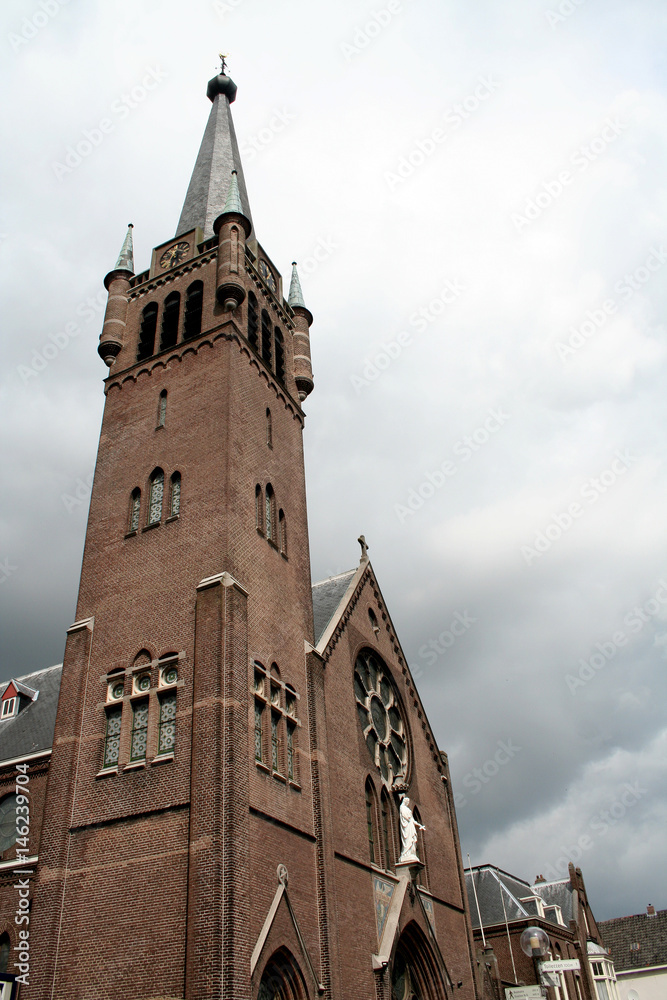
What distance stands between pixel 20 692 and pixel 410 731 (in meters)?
A: 15.1

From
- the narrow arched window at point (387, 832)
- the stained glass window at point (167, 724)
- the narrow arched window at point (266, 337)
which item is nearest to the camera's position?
the stained glass window at point (167, 724)

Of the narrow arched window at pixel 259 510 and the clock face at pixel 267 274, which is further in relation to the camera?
the clock face at pixel 267 274

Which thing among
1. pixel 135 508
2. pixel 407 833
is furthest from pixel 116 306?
pixel 407 833

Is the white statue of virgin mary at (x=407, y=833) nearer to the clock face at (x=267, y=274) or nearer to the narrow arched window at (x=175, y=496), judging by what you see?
the narrow arched window at (x=175, y=496)

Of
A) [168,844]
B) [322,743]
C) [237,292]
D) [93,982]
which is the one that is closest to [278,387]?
[237,292]

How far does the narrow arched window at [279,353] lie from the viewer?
3083cm

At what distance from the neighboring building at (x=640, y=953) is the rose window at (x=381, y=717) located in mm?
48457

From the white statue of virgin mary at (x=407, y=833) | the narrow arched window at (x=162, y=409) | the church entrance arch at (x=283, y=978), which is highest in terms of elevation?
→ the narrow arched window at (x=162, y=409)

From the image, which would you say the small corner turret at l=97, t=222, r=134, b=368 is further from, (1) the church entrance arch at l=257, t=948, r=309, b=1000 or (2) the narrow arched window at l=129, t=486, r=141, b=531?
(1) the church entrance arch at l=257, t=948, r=309, b=1000

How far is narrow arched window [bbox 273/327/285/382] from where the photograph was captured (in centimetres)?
3083

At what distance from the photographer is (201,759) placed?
58.8 feet

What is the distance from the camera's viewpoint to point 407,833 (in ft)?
83.4

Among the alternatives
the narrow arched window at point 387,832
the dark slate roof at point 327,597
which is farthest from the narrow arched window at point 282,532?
the narrow arched window at point 387,832

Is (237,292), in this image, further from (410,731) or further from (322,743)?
(410,731)
